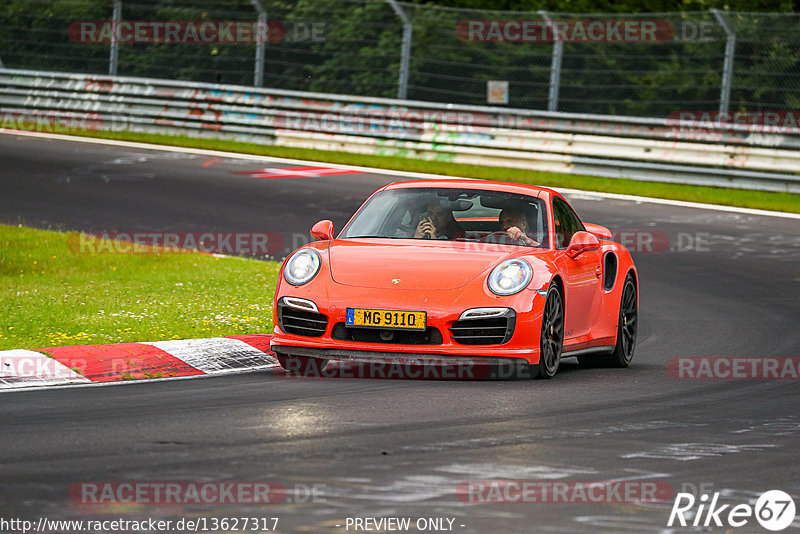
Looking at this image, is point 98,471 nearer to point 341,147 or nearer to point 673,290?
point 673,290

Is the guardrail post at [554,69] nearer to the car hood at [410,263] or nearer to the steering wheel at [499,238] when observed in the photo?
the steering wheel at [499,238]

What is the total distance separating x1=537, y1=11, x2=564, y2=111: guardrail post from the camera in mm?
21453

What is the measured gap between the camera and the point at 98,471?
228 inches

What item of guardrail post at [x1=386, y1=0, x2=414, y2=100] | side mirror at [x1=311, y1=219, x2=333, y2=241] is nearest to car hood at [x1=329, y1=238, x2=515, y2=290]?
side mirror at [x1=311, y1=219, x2=333, y2=241]

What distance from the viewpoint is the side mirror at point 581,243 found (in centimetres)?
942

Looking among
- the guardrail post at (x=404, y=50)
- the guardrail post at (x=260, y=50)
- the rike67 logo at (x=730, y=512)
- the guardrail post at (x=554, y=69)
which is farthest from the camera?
the guardrail post at (x=260, y=50)

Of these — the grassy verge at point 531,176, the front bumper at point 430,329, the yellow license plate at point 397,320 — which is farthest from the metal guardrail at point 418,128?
the yellow license plate at point 397,320

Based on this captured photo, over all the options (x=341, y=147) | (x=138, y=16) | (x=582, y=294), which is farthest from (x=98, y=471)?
(x=138, y=16)

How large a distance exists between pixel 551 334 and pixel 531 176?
12.4 meters

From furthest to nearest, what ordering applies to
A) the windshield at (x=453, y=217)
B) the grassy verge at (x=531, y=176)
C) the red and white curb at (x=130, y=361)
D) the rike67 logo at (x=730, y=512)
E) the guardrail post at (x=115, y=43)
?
the guardrail post at (x=115, y=43) < the grassy verge at (x=531, y=176) < the windshield at (x=453, y=217) < the red and white curb at (x=130, y=361) < the rike67 logo at (x=730, y=512)

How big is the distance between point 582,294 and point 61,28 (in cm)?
1923

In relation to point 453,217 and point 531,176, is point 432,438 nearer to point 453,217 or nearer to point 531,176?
point 453,217

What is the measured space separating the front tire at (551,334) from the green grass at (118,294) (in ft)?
7.72

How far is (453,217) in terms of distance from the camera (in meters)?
9.80
